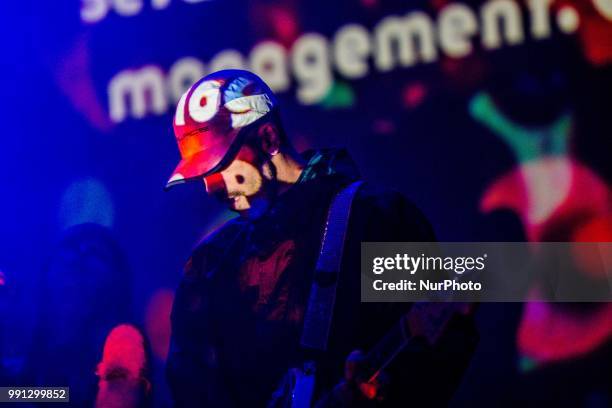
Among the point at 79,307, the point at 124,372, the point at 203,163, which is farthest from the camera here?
the point at 79,307

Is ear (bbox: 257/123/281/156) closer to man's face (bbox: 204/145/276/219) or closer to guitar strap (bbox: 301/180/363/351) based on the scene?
man's face (bbox: 204/145/276/219)

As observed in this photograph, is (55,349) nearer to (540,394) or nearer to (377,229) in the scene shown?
(377,229)

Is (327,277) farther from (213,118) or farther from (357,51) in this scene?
(357,51)

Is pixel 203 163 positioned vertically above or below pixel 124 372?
above

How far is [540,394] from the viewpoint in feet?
6.24

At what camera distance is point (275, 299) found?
1789 millimetres

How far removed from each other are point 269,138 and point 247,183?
0.40 feet

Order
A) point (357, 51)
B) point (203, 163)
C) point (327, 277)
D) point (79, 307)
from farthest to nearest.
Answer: point (79, 307)
point (357, 51)
point (203, 163)
point (327, 277)

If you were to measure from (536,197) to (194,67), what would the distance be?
45.3 inches

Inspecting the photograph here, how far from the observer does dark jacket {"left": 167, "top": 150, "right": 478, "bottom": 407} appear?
5.51 feet

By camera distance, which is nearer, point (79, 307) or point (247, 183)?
point (247, 183)

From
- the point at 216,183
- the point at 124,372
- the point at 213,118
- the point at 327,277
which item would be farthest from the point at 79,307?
the point at 327,277

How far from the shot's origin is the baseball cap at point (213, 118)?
70.6 inches

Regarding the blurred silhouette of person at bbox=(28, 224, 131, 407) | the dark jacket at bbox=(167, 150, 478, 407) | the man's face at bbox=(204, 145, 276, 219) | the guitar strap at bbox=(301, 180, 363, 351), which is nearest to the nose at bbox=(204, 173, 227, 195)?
the man's face at bbox=(204, 145, 276, 219)
